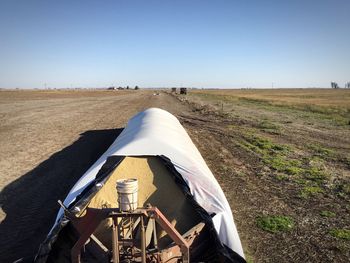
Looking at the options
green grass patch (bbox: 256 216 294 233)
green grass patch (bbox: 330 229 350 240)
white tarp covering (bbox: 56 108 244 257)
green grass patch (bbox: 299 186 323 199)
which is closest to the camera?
white tarp covering (bbox: 56 108 244 257)

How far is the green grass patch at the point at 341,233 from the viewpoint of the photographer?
27.0 feet

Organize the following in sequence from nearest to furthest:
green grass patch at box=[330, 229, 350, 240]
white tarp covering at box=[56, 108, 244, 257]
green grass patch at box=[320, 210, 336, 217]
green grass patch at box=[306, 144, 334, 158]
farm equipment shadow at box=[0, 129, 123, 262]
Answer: white tarp covering at box=[56, 108, 244, 257] → farm equipment shadow at box=[0, 129, 123, 262] → green grass patch at box=[330, 229, 350, 240] → green grass patch at box=[320, 210, 336, 217] → green grass patch at box=[306, 144, 334, 158]

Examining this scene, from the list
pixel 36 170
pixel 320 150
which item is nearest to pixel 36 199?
pixel 36 170

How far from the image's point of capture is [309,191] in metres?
11.3

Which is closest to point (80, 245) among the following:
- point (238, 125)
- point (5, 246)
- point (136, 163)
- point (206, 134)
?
point (136, 163)

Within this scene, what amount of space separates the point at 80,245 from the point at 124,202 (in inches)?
37.4

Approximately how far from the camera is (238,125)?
26.8m

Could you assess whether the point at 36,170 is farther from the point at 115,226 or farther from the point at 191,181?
the point at 115,226

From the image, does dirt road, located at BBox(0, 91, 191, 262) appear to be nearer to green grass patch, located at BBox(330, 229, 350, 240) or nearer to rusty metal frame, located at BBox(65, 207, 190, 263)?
rusty metal frame, located at BBox(65, 207, 190, 263)

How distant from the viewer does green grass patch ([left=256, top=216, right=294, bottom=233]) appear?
857cm

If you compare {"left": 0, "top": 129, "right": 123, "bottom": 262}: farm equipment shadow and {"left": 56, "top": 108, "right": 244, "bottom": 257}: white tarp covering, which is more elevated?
{"left": 56, "top": 108, "right": 244, "bottom": 257}: white tarp covering

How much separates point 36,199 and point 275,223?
6.47m

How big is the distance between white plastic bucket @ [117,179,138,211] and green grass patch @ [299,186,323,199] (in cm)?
672

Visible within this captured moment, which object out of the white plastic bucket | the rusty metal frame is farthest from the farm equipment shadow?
the white plastic bucket
